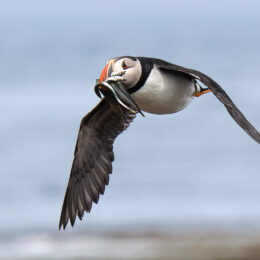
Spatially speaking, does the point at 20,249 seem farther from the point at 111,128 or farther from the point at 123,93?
the point at 123,93

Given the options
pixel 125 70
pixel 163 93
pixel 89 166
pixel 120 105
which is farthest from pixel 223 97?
pixel 89 166

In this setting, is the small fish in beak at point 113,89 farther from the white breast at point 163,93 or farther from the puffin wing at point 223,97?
the puffin wing at point 223,97

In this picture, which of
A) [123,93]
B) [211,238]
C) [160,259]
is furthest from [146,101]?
[211,238]

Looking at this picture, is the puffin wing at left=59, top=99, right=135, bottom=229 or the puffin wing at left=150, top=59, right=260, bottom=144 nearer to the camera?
the puffin wing at left=150, top=59, right=260, bottom=144

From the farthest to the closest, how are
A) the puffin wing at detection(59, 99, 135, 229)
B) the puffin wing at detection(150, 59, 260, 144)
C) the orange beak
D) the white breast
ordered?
the puffin wing at detection(59, 99, 135, 229)
the white breast
the orange beak
the puffin wing at detection(150, 59, 260, 144)

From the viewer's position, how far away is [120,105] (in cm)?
1376

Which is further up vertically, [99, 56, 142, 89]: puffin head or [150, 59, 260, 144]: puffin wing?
[99, 56, 142, 89]: puffin head

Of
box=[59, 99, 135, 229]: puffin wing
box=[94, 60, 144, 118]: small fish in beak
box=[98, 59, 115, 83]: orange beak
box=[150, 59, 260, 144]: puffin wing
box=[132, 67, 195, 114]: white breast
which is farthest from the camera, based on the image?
box=[59, 99, 135, 229]: puffin wing

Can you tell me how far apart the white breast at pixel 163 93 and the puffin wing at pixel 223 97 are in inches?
4.0

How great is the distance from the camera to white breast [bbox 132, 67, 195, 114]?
44.7ft

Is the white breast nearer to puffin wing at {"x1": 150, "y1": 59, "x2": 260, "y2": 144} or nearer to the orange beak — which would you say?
puffin wing at {"x1": 150, "y1": 59, "x2": 260, "y2": 144}

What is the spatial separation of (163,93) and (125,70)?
53 cm

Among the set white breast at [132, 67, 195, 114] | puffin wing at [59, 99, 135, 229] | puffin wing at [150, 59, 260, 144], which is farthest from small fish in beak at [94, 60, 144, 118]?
puffin wing at [59, 99, 135, 229]

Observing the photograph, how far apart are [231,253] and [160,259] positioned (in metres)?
0.91
